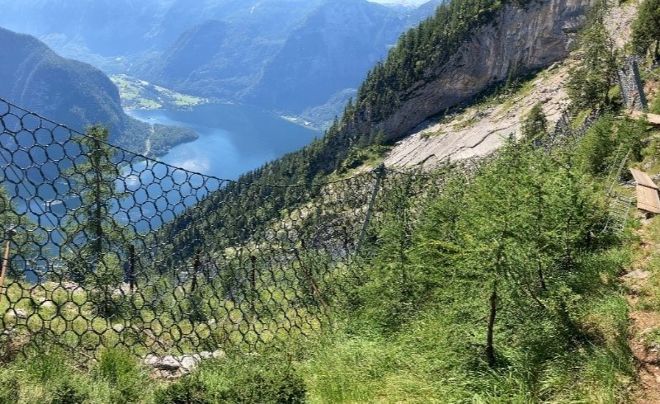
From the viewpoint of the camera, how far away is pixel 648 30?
39875 millimetres

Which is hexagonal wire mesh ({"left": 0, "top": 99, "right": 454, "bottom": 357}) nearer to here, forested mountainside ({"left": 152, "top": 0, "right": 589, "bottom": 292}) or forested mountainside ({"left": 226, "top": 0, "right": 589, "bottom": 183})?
forested mountainside ({"left": 152, "top": 0, "right": 589, "bottom": 292})

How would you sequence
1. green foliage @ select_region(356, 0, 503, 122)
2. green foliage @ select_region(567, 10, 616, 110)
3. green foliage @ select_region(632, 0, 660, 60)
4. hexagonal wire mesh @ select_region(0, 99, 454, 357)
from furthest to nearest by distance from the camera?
green foliage @ select_region(356, 0, 503, 122) → green foliage @ select_region(632, 0, 660, 60) → green foliage @ select_region(567, 10, 616, 110) → hexagonal wire mesh @ select_region(0, 99, 454, 357)

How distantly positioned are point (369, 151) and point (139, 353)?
95249 mm

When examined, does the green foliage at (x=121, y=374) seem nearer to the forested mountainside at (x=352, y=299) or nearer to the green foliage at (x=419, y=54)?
the forested mountainside at (x=352, y=299)

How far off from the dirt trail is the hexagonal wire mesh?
304 centimetres

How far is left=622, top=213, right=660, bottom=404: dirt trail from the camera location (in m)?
4.18

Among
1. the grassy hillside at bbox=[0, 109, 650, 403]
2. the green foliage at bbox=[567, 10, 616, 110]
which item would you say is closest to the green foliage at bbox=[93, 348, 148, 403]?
the grassy hillside at bbox=[0, 109, 650, 403]

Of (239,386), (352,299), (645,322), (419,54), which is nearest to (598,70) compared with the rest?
(645,322)

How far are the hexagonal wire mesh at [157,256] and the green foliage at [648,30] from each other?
1629 inches

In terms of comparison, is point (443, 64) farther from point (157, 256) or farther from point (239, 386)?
point (239, 386)

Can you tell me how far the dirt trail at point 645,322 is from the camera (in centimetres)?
418

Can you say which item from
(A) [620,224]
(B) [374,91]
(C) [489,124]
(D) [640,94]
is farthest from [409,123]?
(A) [620,224]

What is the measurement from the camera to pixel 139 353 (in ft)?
16.2

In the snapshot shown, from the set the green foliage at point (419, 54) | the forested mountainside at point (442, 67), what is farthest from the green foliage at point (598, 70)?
the green foliage at point (419, 54)
